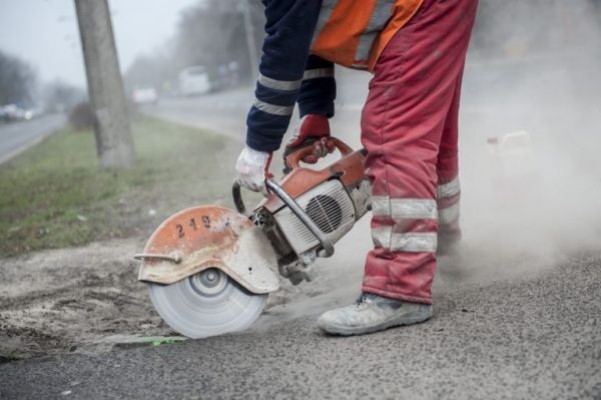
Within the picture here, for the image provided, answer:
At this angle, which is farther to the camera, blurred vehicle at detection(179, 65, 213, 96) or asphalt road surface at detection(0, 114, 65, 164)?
blurred vehicle at detection(179, 65, 213, 96)

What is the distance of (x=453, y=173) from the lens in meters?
3.30

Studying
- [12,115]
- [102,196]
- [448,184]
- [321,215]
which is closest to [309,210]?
[321,215]

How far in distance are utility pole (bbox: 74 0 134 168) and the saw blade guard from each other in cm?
830

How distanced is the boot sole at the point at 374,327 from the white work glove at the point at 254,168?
61cm

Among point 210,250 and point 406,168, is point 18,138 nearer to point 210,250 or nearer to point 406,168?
point 210,250

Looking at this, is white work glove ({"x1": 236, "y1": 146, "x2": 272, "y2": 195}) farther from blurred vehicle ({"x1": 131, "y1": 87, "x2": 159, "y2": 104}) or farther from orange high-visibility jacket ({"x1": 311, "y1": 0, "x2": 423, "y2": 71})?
blurred vehicle ({"x1": 131, "y1": 87, "x2": 159, "y2": 104})

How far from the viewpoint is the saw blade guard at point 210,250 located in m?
2.91

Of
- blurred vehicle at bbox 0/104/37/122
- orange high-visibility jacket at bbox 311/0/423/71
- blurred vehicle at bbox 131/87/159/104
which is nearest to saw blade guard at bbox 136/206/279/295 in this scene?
orange high-visibility jacket at bbox 311/0/423/71

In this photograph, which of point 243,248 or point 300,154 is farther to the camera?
point 300,154

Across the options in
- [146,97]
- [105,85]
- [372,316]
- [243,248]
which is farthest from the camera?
[146,97]

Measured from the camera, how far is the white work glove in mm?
2902

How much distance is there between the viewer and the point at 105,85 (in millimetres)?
11031

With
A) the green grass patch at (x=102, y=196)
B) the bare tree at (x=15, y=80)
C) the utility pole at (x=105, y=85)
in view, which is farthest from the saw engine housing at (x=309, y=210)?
the bare tree at (x=15, y=80)

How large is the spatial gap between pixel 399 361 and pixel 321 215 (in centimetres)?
88
